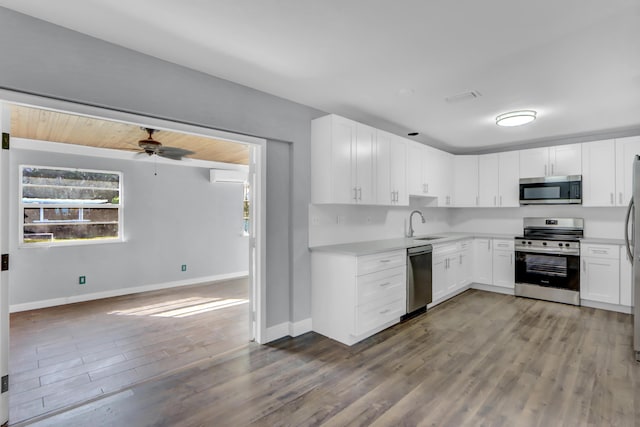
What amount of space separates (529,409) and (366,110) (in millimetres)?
3089

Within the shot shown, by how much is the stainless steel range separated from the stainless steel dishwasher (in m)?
1.74

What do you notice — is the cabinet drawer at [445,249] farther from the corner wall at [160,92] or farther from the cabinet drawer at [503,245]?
the corner wall at [160,92]

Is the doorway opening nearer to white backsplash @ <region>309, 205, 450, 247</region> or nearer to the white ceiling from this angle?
the white ceiling

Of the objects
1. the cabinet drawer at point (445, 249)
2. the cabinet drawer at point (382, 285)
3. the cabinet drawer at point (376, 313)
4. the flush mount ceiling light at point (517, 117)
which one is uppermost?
the flush mount ceiling light at point (517, 117)

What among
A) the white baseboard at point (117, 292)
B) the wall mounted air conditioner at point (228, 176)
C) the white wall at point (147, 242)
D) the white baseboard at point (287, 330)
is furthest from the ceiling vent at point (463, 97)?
the white baseboard at point (117, 292)

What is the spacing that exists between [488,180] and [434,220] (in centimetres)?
111

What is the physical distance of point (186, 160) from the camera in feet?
19.0

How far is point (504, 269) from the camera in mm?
4961

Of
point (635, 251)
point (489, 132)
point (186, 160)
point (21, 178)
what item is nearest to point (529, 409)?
point (635, 251)

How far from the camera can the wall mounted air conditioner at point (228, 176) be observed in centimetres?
608

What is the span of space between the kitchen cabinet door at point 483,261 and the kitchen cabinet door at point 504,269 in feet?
0.24

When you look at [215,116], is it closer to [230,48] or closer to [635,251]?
[230,48]

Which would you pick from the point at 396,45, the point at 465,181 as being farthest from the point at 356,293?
the point at 465,181

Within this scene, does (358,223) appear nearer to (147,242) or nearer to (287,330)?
(287,330)
